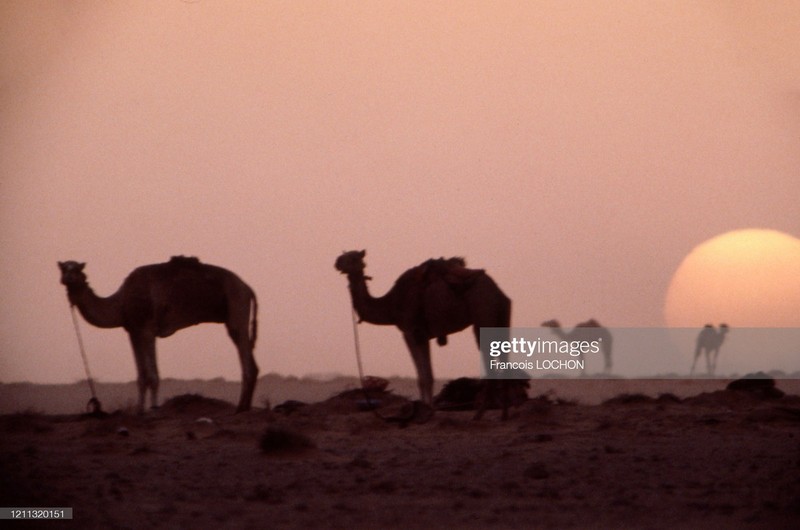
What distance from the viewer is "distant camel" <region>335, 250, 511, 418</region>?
17.6 meters

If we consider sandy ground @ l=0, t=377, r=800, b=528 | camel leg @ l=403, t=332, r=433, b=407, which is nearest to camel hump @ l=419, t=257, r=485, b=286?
camel leg @ l=403, t=332, r=433, b=407

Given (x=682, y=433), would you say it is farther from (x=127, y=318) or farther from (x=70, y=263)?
(x=70, y=263)

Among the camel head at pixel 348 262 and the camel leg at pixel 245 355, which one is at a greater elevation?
the camel head at pixel 348 262

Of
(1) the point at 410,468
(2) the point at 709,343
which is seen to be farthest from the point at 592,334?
(1) the point at 410,468

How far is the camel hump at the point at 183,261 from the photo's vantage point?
750 inches

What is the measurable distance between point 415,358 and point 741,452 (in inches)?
237

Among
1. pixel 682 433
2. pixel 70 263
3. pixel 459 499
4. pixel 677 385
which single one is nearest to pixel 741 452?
pixel 682 433

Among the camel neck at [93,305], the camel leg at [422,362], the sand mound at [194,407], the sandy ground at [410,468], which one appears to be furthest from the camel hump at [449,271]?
the camel neck at [93,305]

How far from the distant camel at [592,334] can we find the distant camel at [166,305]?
4.93 meters

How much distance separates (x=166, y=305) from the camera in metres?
18.8

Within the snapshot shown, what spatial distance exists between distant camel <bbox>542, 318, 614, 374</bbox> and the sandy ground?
4.52ft

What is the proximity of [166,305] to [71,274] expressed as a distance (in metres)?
1.67

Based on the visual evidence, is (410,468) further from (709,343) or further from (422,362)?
(709,343)

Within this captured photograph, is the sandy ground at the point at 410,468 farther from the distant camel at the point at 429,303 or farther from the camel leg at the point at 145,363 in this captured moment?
the distant camel at the point at 429,303
